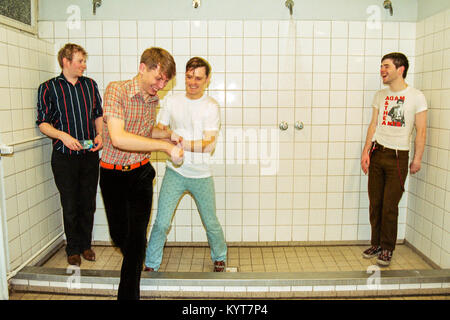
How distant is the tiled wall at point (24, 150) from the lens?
253 centimetres

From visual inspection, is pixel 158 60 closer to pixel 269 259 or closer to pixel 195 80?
pixel 195 80

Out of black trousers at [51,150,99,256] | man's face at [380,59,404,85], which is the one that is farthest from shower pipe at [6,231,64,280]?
man's face at [380,59,404,85]

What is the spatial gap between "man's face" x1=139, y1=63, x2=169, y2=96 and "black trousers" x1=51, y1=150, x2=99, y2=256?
3.58 ft

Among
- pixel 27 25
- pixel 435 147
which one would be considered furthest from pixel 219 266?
pixel 27 25

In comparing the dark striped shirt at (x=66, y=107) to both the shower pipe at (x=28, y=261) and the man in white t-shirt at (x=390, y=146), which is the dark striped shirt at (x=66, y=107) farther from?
the man in white t-shirt at (x=390, y=146)

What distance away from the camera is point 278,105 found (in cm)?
320

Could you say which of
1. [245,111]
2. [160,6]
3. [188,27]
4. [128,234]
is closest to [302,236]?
[245,111]

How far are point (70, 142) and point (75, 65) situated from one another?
54 centimetres

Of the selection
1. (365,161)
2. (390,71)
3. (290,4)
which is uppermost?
(290,4)

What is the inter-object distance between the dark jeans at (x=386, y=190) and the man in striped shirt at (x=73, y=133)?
2095 mm

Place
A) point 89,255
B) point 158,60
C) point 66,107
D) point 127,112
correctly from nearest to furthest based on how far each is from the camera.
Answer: point 158,60, point 127,112, point 66,107, point 89,255

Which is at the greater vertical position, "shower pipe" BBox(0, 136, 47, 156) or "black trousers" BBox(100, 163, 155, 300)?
"shower pipe" BBox(0, 136, 47, 156)

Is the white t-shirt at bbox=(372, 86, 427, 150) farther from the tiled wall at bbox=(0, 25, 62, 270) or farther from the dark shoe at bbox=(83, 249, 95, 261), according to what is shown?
the tiled wall at bbox=(0, 25, 62, 270)

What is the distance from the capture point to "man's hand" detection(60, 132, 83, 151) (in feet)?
8.77
